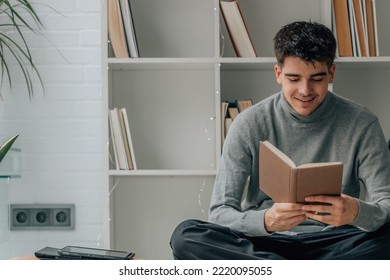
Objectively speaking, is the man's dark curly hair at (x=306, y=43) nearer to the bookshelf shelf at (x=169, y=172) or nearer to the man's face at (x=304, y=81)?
the man's face at (x=304, y=81)

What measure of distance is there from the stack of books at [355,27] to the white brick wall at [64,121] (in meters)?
0.92

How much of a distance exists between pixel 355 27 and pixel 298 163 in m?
0.62

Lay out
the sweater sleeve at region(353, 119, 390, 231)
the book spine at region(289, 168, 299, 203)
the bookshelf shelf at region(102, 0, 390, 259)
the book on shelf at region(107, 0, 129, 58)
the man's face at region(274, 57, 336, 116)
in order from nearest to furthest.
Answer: the book spine at region(289, 168, 299, 203), the sweater sleeve at region(353, 119, 390, 231), the man's face at region(274, 57, 336, 116), the book on shelf at region(107, 0, 129, 58), the bookshelf shelf at region(102, 0, 390, 259)

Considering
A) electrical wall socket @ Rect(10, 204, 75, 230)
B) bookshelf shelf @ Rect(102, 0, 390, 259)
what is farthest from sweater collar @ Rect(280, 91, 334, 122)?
electrical wall socket @ Rect(10, 204, 75, 230)

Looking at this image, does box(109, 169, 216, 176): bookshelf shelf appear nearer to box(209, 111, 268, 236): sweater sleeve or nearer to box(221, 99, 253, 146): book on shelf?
box(221, 99, 253, 146): book on shelf

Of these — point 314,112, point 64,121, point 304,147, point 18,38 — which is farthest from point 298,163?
point 18,38

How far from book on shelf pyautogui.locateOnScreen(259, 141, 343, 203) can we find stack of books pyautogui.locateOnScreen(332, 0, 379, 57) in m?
0.78

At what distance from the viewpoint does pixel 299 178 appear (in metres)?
1.70

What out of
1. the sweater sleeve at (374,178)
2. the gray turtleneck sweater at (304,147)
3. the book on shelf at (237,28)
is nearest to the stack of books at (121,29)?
the book on shelf at (237,28)

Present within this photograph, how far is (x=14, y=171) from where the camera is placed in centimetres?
262

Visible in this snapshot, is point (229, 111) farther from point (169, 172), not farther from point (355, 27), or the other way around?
point (355, 27)

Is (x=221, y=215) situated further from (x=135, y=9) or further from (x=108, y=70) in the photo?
(x=135, y=9)

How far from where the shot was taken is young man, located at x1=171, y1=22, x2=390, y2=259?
1834mm
